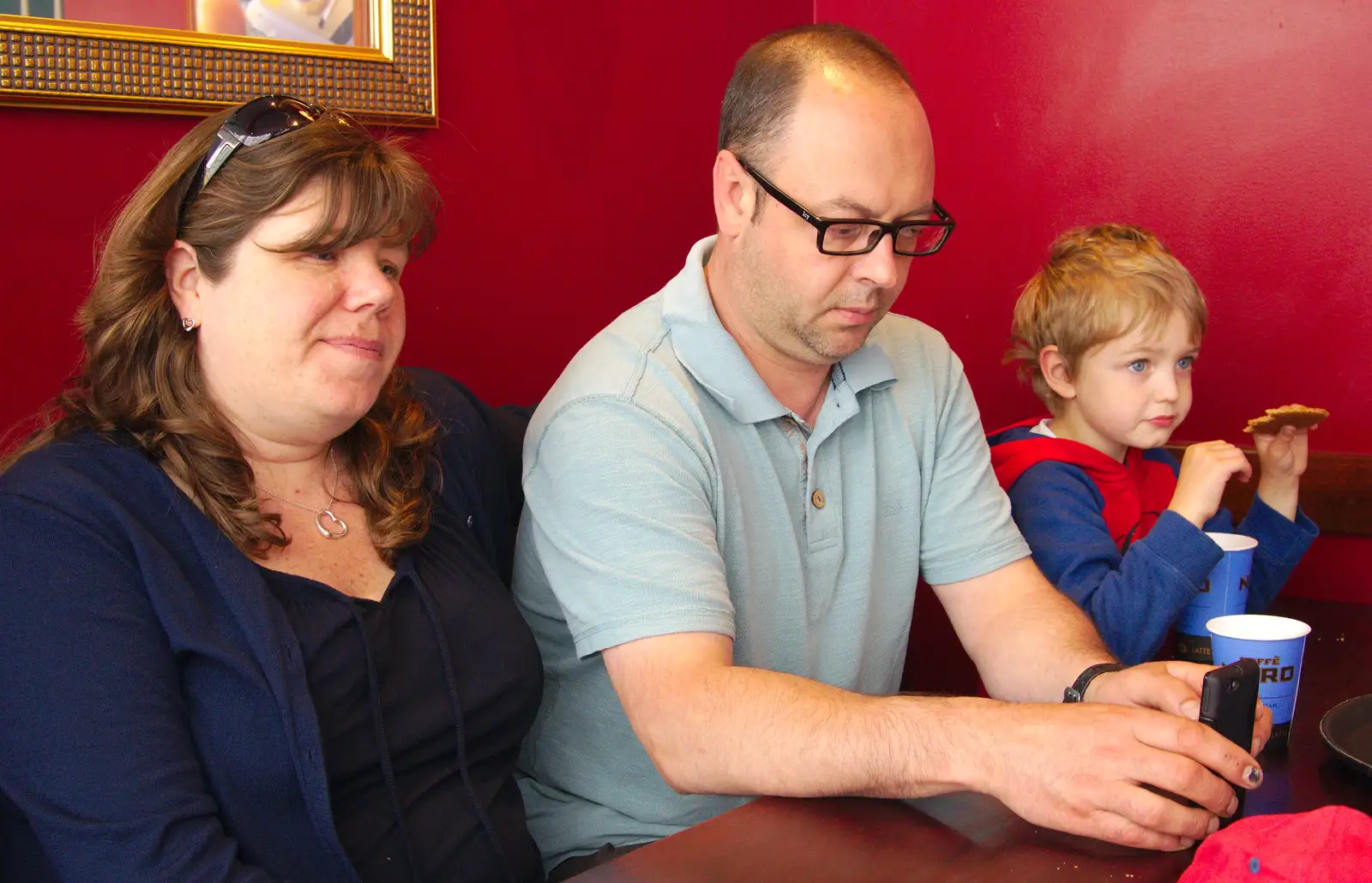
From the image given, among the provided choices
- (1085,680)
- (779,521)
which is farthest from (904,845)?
(779,521)

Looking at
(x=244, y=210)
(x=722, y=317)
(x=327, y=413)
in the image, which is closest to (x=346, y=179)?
(x=244, y=210)

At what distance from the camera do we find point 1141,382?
7.07ft

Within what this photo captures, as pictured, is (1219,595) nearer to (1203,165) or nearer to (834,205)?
(834,205)

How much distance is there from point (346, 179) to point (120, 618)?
591mm

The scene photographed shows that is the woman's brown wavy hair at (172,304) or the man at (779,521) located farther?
the woman's brown wavy hair at (172,304)

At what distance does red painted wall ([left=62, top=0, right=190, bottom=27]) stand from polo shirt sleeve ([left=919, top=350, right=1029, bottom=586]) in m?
1.29

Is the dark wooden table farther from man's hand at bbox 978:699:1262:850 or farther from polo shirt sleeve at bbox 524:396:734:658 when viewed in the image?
polo shirt sleeve at bbox 524:396:734:658

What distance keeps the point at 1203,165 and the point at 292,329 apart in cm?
192

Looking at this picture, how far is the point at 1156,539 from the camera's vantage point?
1.87 metres

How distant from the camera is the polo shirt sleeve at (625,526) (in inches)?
56.9

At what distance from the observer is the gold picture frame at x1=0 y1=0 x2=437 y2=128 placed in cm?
173

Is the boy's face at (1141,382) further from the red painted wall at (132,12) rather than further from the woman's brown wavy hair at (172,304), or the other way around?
the red painted wall at (132,12)

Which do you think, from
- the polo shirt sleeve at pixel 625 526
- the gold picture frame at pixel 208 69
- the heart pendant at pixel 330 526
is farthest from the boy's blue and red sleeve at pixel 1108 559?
the gold picture frame at pixel 208 69

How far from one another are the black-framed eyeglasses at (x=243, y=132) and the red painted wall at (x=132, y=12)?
0.43m
